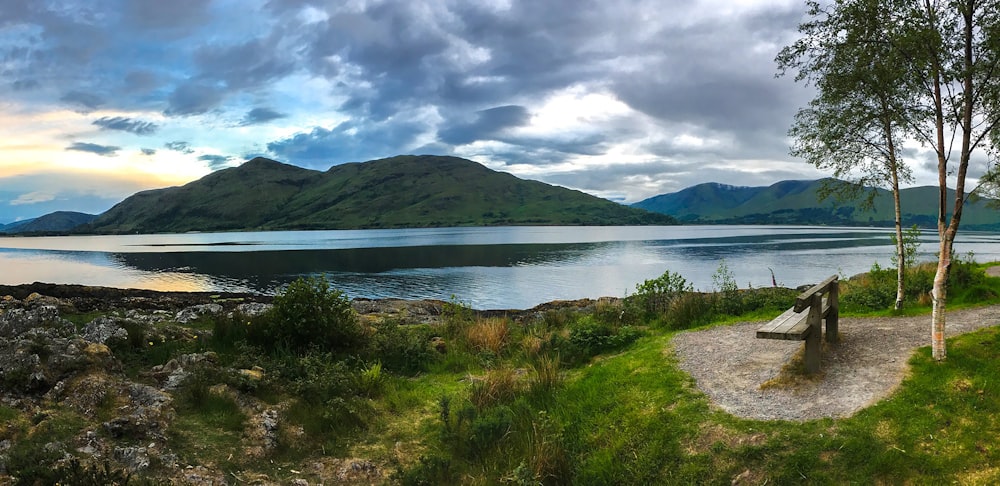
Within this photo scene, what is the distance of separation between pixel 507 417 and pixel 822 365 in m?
5.84

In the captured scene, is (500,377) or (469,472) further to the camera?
Result: (500,377)

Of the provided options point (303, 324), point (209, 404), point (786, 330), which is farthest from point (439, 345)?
point (786, 330)

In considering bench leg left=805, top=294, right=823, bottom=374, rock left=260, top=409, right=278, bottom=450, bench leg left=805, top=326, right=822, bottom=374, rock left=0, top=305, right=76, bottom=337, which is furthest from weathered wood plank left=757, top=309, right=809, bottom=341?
rock left=0, top=305, right=76, bottom=337

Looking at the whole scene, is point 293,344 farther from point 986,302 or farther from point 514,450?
point 986,302

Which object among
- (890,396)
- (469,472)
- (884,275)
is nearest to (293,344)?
(469,472)

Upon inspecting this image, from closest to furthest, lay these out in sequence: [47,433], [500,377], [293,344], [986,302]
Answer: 1. [47,433]
2. [500,377]
3. [293,344]
4. [986,302]

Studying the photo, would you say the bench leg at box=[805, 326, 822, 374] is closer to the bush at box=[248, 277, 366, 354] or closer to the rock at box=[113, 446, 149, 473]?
the bush at box=[248, 277, 366, 354]

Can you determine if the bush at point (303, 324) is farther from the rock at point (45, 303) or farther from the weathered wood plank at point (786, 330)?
the weathered wood plank at point (786, 330)

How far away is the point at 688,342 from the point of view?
12.5m

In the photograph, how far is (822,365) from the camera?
951 cm

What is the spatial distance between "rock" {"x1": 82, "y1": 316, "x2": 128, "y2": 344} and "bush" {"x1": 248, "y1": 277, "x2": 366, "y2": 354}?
2465 mm

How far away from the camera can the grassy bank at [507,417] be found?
272 inches

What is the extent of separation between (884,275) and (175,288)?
51.6m

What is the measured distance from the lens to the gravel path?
8164 mm
